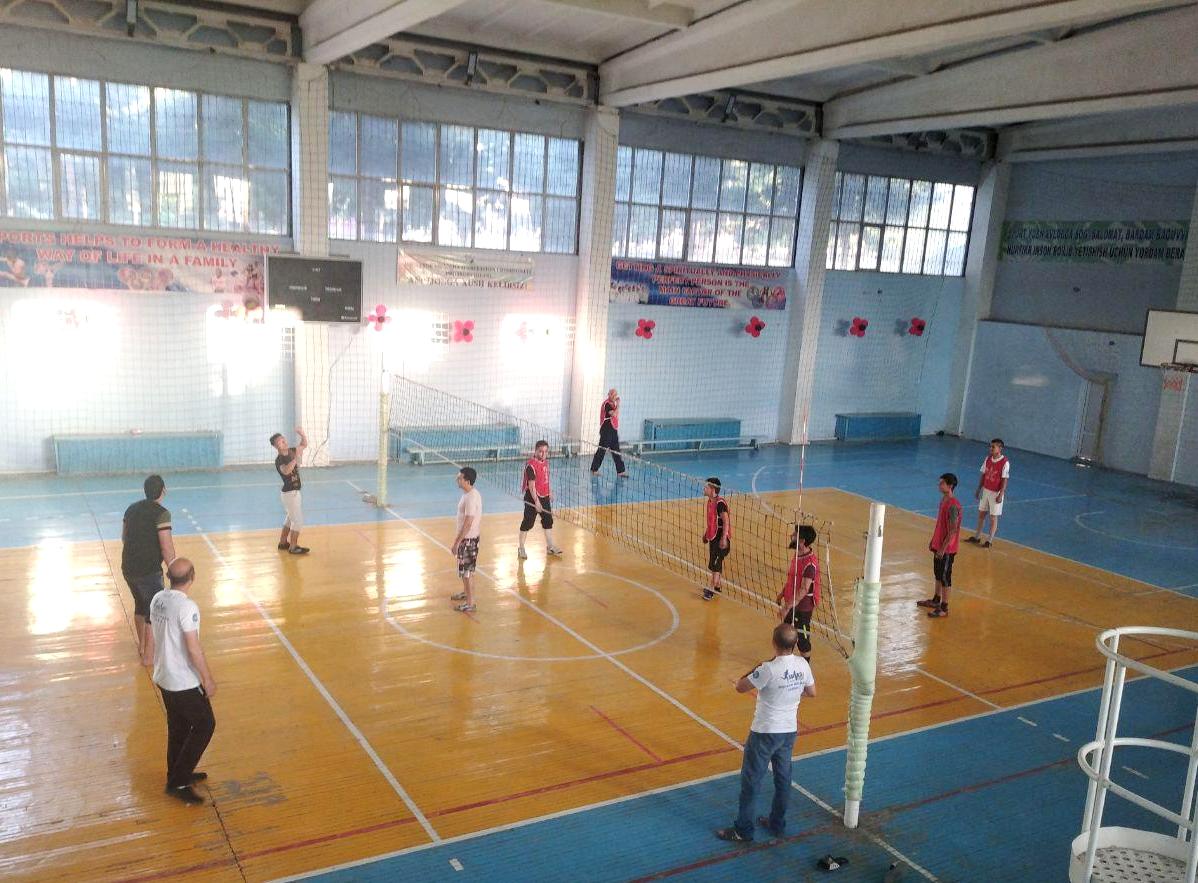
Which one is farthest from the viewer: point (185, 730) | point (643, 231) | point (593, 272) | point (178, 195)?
point (643, 231)

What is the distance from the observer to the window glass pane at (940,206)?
27.0m

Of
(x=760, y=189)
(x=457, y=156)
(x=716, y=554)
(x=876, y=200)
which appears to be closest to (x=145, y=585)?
(x=716, y=554)

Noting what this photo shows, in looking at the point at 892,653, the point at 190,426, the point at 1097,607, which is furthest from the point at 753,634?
the point at 190,426

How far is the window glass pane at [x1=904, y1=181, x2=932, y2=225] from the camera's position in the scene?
26500 mm

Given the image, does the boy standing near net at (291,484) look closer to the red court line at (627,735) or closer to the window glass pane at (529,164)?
the red court line at (627,735)

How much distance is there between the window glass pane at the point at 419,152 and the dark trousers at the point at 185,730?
14.5 meters

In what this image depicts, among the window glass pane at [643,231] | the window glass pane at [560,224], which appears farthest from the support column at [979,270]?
the window glass pane at [560,224]

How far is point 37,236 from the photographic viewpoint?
1641 cm

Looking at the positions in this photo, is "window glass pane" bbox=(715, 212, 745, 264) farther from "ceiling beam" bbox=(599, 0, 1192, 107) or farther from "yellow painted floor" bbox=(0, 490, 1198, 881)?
"yellow painted floor" bbox=(0, 490, 1198, 881)

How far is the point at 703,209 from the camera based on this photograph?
76.4 ft

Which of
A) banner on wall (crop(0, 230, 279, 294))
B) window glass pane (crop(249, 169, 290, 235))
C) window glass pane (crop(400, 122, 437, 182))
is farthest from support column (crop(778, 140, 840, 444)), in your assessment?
banner on wall (crop(0, 230, 279, 294))

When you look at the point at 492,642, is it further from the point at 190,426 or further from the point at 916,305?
the point at 916,305

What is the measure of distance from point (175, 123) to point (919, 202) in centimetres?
1947

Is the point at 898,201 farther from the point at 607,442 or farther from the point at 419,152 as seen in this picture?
the point at 419,152
